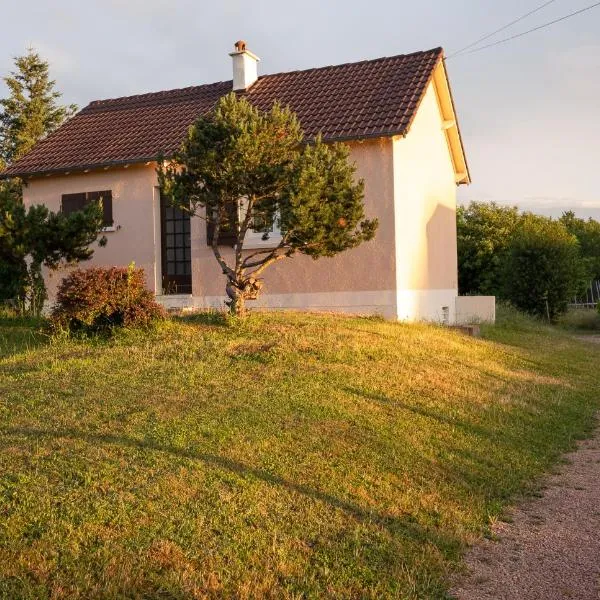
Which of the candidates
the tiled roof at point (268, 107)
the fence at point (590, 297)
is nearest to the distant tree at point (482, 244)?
the fence at point (590, 297)

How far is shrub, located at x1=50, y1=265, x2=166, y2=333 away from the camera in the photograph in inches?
436

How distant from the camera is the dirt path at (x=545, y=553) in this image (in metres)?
4.74

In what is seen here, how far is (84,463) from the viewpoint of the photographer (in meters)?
5.73

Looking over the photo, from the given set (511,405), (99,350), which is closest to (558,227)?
(511,405)

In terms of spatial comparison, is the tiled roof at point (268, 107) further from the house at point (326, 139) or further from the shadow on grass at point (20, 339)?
the shadow on grass at point (20, 339)

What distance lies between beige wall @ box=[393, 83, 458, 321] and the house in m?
0.04

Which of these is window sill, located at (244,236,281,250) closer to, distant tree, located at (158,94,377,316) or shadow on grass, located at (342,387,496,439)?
distant tree, located at (158,94,377,316)

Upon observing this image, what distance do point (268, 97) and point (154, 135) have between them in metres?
2.77

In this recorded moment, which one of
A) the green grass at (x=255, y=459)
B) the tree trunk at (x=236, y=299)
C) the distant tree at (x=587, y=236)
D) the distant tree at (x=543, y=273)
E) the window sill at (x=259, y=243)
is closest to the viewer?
the green grass at (x=255, y=459)

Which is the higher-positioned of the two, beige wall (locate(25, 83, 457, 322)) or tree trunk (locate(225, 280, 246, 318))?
beige wall (locate(25, 83, 457, 322))

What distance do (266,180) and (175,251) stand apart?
19.3 ft

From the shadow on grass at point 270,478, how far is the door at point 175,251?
10634mm

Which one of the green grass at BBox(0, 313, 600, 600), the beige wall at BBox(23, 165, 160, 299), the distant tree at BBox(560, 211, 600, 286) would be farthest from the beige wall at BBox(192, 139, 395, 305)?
the distant tree at BBox(560, 211, 600, 286)

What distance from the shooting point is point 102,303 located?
11055 millimetres
